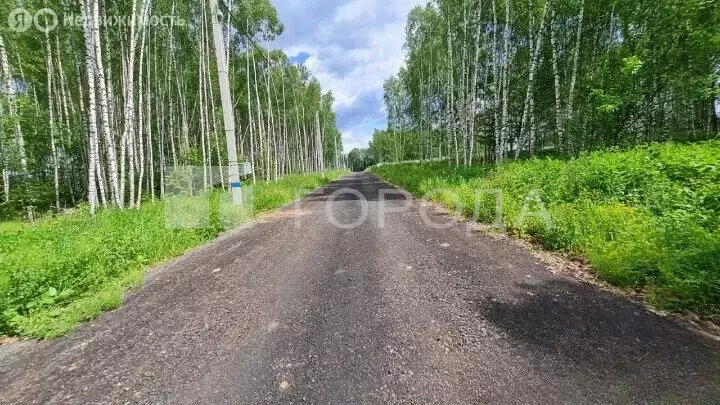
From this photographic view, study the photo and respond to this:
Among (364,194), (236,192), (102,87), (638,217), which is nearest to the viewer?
(638,217)

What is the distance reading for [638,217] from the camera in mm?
4965

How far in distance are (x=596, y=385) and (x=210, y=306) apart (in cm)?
398

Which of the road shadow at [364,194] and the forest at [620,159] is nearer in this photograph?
the forest at [620,159]

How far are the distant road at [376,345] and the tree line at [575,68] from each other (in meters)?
9.75

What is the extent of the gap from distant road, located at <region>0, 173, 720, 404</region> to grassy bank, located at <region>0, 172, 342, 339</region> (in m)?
0.37

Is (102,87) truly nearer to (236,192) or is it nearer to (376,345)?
(236,192)

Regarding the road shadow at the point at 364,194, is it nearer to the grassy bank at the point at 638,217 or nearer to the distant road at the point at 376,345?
the grassy bank at the point at 638,217

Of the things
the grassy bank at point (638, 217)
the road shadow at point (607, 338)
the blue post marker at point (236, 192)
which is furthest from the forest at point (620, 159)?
the blue post marker at point (236, 192)

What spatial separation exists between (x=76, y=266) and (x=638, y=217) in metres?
8.73

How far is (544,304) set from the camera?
346 centimetres

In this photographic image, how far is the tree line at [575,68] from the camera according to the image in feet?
33.4

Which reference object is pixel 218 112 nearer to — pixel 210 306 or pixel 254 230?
pixel 254 230

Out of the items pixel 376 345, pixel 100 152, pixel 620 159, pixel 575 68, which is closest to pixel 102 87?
pixel 376 345

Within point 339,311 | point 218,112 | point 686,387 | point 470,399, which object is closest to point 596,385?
point 686,387
